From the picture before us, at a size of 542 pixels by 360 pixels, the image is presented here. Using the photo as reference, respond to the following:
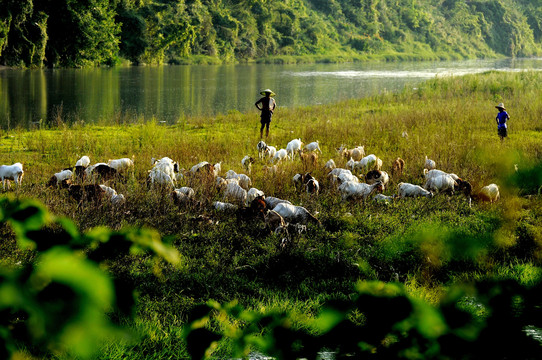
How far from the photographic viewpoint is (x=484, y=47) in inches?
5684

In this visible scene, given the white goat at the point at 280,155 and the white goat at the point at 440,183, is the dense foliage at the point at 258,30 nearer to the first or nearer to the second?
the white goat at the point at 280,155

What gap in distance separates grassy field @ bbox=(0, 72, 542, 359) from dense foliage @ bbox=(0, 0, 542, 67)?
2820cm

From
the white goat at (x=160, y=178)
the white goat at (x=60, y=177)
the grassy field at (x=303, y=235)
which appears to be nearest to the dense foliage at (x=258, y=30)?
the grassy field at (x=303, y=235)

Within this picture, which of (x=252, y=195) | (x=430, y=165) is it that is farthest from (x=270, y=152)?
(x=252, y=195)

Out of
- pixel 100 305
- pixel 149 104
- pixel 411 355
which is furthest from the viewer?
pixel 149 104

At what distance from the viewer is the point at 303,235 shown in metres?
5.90

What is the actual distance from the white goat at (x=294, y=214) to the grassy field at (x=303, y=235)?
22 cm

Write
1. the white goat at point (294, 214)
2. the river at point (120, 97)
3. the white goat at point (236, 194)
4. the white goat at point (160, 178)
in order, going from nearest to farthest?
1. the white goat at point (294, 214)
2. the white goat at point (236, 194)
3. the white goat at point (160, 178)
4. the river at point (120, 97)

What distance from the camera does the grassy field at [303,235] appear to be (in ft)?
4.14

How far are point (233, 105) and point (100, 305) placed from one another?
2698cm

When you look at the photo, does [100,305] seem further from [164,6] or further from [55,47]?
[164,6]

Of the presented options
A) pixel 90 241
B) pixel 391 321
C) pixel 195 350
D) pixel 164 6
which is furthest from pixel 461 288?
pixel 164 6

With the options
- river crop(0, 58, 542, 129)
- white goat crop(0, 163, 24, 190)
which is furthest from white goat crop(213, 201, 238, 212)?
river crop(0, 58, 542, 129)

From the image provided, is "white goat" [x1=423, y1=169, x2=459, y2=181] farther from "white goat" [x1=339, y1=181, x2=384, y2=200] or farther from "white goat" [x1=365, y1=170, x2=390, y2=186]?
"white goat" [x1=339, y1=181, x2=384, y2=200]
